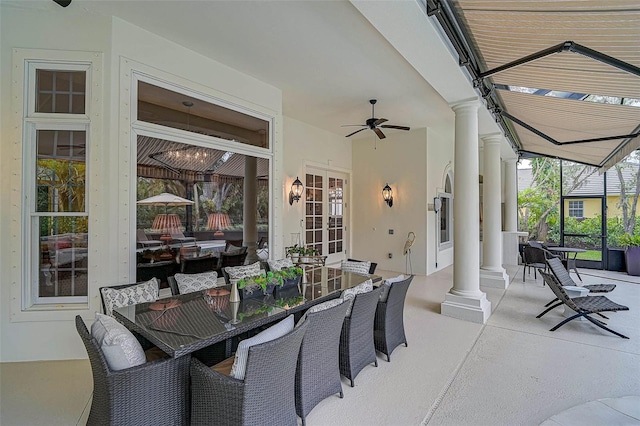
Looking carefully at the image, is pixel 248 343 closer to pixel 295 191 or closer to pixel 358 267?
pixel 358 267

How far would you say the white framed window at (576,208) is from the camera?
334 inches

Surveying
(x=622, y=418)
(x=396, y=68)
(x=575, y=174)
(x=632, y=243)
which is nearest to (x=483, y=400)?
(x=622, y=418)

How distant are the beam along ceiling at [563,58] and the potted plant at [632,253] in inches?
139

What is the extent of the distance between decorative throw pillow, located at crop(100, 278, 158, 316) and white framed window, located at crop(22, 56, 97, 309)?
0.77 m

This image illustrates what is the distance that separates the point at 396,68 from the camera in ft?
13.6

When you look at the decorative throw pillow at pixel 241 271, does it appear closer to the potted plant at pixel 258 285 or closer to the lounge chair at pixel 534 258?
the potted plant at pixel 258 285

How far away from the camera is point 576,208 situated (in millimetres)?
8555

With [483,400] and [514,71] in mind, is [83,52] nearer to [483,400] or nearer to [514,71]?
[514,71]

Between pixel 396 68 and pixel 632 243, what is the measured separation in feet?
25.1

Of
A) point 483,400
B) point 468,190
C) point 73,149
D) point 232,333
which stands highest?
point 73,149

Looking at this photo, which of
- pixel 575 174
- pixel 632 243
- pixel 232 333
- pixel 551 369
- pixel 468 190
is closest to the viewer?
pixel 232 333

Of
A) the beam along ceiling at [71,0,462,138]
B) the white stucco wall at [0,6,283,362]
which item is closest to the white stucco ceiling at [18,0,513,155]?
the beam along ceiling at [71,0,462,138]

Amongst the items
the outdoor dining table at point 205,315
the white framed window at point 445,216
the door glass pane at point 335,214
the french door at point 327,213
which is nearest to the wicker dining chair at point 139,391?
the outdoor dining table at point 205,315

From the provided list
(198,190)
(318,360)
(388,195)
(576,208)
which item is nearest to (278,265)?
(198,190)
